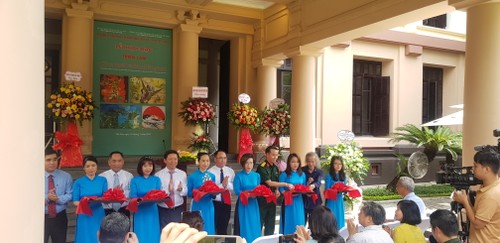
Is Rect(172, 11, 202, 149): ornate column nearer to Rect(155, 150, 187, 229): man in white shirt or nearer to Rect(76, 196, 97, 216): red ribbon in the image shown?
Rect(155, 150, 187, 229): man in white shirt

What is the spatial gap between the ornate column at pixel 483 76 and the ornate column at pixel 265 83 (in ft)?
21.0

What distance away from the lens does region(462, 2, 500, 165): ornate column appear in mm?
5676

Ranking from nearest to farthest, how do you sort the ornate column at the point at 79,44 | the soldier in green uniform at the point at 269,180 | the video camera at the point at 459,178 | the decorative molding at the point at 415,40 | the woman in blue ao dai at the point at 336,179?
the video camera at the point at 459,178
the soldier in green uniform at the point at 269,180
the woman in blue ao dai at the point at 336,179
the ornate column at the point at 79,44
the decorative molding at the point at 415,40

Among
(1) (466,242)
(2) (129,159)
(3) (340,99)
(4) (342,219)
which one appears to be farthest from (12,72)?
(3) (340,99)

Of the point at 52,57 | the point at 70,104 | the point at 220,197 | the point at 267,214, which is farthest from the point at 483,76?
the point at 52,57

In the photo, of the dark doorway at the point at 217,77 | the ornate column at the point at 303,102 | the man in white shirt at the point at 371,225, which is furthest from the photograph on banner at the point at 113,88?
the man in white shirt at the point at 371,225

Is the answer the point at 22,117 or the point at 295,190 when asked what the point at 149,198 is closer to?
the point at 295,190

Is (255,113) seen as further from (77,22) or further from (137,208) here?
(137,208)

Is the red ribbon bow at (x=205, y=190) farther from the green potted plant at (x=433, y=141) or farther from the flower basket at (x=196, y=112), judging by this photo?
the green potted plant at (x=433, y=141)

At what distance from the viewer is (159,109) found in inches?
454

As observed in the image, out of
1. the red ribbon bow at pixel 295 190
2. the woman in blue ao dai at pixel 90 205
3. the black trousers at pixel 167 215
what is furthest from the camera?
the red ribbon bow at pixel 295 190

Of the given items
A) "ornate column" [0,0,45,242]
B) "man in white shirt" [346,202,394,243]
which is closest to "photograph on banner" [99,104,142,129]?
"man in white shirt" [346,202,394,243]

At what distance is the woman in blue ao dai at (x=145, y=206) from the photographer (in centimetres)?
545

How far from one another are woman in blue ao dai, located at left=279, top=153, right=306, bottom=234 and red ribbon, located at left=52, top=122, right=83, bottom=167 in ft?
13.2
